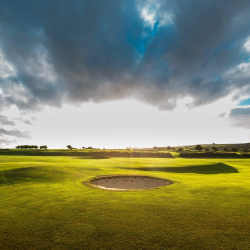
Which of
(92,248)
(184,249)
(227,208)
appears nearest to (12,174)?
(92,248)

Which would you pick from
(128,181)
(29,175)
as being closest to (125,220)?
(128,181)

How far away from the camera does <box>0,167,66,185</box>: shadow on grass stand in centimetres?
1692

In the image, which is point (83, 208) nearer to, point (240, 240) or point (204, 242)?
point (204, 242)

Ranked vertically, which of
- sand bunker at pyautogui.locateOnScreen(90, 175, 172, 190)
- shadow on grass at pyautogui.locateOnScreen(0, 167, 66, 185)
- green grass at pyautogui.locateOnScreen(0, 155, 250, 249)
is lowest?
sand bunker at pyautogui.locateOnScreen(90, 175, 172, 190)

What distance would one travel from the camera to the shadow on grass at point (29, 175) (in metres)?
16.9

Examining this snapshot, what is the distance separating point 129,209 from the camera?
9.35 metres

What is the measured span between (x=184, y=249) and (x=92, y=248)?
3.67 metres

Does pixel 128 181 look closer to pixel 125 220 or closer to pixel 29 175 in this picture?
pixel 125 220

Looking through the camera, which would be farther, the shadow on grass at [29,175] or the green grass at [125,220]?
the shadow on grass at [29,175]

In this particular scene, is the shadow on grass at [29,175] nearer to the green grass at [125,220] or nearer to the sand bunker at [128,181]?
the green grass at [125,220]

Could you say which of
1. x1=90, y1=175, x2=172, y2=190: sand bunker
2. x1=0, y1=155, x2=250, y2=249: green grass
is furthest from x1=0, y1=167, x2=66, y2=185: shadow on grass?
x1=90, y1=175, x2=172, y2=190: sand bunker

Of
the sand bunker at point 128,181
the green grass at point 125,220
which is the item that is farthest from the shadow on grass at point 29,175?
the sand bunker at point 128,181

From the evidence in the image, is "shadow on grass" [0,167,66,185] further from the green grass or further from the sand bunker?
the sand bunker

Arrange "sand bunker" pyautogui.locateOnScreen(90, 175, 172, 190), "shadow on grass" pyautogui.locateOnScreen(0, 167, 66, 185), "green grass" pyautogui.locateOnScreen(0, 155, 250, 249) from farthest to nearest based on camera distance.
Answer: "sand bunker" pyautogui.locateOnScreen(90, 175, 172, 190) < "shadow on grass" pyautogui.locateOnScreen(0, 167, 66, 185) < "green grass" pyautogui.locateOnScreen(0, 155, 250, 249)
